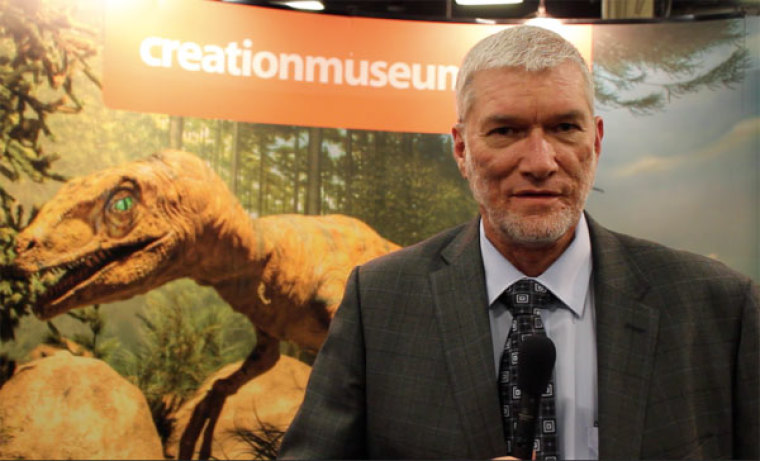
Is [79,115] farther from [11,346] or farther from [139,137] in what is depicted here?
[11,346]

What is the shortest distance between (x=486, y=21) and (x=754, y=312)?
10.8 feet

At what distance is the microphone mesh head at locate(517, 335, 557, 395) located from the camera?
1191 mm

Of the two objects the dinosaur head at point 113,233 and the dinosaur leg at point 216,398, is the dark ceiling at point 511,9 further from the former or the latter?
the dinosaur leg at point 216,398

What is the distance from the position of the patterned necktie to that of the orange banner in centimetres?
294

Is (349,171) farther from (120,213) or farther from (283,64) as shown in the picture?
(120,213)

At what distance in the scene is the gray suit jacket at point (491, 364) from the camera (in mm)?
1484

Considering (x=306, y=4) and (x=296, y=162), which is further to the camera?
(x=306, y=4)

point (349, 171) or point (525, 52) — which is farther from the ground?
point (349, 171)

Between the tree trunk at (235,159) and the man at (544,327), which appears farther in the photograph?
the tree trunk at (235,159)

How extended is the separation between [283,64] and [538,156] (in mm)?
3051

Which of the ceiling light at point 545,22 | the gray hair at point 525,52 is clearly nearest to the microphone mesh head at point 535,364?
the gray hair at point 525,52

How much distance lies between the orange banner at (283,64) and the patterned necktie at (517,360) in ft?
9.63

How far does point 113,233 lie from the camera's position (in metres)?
4.12

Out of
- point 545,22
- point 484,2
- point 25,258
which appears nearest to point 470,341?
point 25,258
